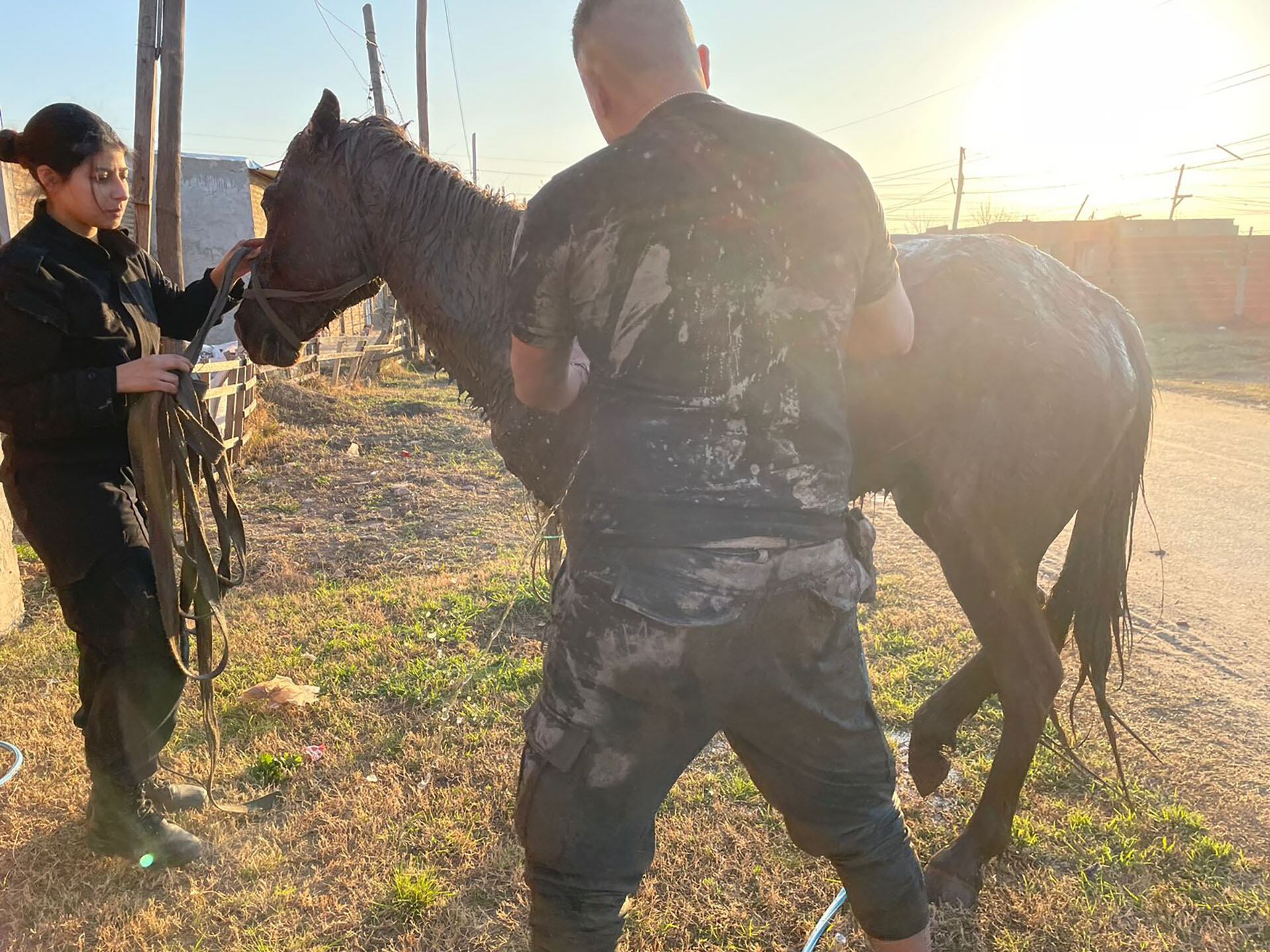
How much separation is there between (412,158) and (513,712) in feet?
8.19

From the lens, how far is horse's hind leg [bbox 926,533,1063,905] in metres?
2.63

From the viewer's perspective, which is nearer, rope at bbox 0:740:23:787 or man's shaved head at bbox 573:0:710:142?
man's shaved head at bbox 573:0:710:142

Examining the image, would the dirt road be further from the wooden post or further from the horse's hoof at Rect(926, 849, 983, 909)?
the wooden post

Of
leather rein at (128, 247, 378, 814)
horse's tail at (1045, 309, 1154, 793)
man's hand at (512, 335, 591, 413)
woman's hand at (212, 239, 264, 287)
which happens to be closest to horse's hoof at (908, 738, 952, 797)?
horse's tail at (1045, 309, 1154, 793)

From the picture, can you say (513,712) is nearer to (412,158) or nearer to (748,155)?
(412,158)

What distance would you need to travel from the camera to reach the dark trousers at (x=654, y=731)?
1389mm

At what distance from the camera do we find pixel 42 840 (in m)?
2.74

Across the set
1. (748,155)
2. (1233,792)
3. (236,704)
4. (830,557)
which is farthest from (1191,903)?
(236,704)

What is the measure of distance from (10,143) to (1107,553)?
4.12m

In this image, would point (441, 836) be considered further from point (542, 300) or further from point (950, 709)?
point (542, 300)

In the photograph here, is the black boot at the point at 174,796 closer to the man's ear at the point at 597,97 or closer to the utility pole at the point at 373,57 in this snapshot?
the man's ear at the point at 597,97

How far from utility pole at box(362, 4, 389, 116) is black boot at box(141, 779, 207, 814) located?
14178 mm

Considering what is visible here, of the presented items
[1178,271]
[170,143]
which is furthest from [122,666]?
[1178,271]

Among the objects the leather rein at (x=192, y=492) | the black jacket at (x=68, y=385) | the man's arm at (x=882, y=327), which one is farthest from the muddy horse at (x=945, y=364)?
the man's arm at (x=882, y=327)
